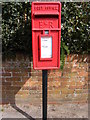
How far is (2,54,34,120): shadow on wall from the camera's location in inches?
137

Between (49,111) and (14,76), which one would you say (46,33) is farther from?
(49,111)

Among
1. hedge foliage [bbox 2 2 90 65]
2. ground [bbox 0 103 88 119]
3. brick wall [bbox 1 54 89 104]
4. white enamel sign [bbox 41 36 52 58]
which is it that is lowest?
ground [bbox 0 103 88 119]

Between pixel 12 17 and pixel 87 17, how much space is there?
137cm

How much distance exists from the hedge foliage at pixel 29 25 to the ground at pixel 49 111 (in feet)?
3.33

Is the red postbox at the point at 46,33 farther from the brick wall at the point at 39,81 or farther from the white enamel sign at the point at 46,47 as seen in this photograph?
the brick wall at the point at 39,81

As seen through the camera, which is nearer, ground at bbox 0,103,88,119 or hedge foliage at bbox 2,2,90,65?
hedge foliage at bbox 2,2,90,65

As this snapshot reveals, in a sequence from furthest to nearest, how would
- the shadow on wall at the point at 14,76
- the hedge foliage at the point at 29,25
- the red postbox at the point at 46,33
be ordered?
the shadow on wall at the point at 14,76 < the hedge foliage at the point at 29,25 < the red postbox at the point at 46,33

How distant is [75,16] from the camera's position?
3.22 metres

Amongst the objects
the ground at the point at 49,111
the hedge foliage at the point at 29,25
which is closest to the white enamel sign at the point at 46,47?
the hedge foliage at the point at 29,25

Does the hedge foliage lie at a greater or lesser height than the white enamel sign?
greater

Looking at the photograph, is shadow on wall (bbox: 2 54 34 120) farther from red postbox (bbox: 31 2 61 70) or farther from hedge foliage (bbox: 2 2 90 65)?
red postbox (bbox: 31 2 61 70)

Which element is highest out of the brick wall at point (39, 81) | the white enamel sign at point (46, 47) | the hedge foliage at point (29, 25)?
the hedge foliage at point (29, 25)

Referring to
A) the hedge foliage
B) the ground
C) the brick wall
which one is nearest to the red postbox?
the hedge foliage

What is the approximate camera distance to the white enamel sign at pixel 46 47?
8.42ft
